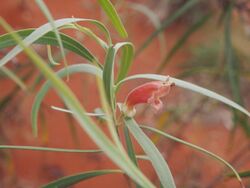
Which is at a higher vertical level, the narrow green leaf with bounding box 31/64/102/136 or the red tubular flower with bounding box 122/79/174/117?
the narrow green leaf with bounding box 31/64/102/136

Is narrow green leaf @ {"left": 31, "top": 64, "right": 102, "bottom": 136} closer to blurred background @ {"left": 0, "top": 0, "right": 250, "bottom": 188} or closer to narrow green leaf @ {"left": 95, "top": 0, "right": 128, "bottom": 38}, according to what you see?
narrow green leaf @ {"left": 95, "top": 0, "right": 128, "bottom": 38}

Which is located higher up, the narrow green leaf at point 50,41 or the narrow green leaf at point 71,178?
the narrow green leaf at point 50,41

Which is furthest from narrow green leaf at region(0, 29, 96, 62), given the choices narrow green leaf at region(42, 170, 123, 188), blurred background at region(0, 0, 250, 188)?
blurred background at region(0, 0, 250, 188)

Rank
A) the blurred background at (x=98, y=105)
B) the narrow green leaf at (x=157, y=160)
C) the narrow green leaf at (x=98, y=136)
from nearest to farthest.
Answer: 1. the narrow green leaf at (x=98, y=136)
2. the narrow green leaf at (x=157, y=160)
3. the blurred background at (x=98, y=105)

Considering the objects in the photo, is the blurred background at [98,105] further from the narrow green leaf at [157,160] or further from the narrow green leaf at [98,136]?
the narrow green leaf at [98,136]

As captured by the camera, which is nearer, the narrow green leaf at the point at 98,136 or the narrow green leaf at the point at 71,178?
the narrow green leaf at the point at 98,136

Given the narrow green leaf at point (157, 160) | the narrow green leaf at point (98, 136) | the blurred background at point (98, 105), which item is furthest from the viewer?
the blurred background at point (98, 105)

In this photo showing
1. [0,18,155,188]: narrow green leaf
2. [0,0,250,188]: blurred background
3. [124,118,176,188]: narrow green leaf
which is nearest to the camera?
[0,18,155,188]: narrow green leaf

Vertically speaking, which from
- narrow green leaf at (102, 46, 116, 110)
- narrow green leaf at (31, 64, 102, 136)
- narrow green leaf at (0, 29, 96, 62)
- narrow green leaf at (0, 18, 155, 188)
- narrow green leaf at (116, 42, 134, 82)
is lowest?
narrow green leaf at (0, 18, 155, 188)

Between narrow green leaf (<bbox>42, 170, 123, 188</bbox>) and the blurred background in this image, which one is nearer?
narrow green leaf (<bbox>42, 170, 123, 188</bbox>)

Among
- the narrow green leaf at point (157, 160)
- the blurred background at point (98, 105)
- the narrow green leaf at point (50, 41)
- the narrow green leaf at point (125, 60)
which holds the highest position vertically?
the blurred background at point (98, 105)

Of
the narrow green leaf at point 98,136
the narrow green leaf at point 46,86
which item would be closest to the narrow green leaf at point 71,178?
the narrow green leaf at point 46,86
